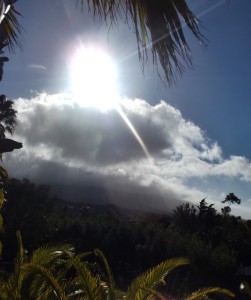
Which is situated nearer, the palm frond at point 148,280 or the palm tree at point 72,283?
the palm tree at point 72,283

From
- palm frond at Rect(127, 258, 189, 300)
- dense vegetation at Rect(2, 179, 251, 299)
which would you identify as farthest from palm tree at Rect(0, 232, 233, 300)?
dense vegetation at Rect(2, 179, 251, 299)

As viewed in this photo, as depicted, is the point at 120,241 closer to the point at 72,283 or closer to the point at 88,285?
the point at 72,283

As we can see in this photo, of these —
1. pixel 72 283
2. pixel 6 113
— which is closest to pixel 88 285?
pixel 72 283

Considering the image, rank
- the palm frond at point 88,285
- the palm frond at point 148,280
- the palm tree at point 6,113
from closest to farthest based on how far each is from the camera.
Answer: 1. the palm frond at point 88,285
2. the palm frond at point 148,280
3. the palm tree at point 6,113

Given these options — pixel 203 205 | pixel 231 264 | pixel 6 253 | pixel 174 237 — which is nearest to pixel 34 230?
pixel 6 253

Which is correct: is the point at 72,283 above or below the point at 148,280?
below

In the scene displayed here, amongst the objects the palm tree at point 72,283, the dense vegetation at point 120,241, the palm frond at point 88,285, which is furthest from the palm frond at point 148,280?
the dense vegetation at point 120,241

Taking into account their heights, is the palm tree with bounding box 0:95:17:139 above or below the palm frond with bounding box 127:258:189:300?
above

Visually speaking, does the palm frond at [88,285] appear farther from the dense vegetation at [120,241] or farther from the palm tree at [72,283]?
the dense vegetation at [120,241]

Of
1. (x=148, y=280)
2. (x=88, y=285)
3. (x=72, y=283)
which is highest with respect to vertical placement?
(x=148, y=280)

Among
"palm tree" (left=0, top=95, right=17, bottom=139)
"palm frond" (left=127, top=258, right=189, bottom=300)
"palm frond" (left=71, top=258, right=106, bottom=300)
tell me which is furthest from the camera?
"palm tree" (left=0, top=95, right=17, bottom=139)

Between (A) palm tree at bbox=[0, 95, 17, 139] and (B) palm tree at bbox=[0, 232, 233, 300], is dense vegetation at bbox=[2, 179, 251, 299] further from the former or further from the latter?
(B) palm tree at bbox=[0, 232, 233, 300]

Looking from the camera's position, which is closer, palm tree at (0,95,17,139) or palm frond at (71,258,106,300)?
palm frond at (71,258,106,300)

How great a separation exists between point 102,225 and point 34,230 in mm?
5684
